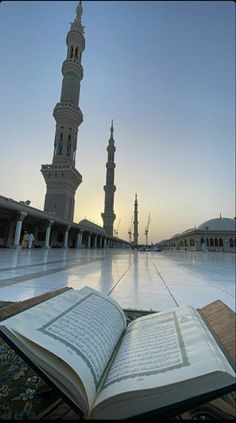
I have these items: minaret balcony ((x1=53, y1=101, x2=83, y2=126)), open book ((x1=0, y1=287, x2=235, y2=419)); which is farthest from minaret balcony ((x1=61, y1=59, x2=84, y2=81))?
open book ((x1=0, y1=287, x2=235, y2=419))

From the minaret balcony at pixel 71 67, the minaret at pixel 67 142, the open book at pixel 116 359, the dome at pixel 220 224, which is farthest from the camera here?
the dome at pixel 220 224

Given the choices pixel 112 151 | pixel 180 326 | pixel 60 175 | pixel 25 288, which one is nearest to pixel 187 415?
pixel 180 326

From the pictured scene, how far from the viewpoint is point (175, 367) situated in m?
0.53

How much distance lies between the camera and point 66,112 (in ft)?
89.4

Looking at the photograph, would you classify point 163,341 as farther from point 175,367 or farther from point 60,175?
point 60,175

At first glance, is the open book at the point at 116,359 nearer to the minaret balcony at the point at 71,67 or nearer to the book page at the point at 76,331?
the book page at the point at 76,331

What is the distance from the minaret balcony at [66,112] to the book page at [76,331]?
29526 mm

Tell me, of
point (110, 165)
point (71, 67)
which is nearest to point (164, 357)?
point (71, 67)

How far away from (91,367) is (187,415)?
0.80ft

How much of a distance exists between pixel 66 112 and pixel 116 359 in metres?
29.8

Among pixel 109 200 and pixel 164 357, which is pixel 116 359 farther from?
pixel 109 200

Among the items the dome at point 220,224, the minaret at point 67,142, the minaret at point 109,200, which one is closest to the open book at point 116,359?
the minaret at point 67,142

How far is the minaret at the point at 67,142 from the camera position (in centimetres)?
2669

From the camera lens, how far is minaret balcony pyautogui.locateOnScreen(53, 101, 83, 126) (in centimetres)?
2705
